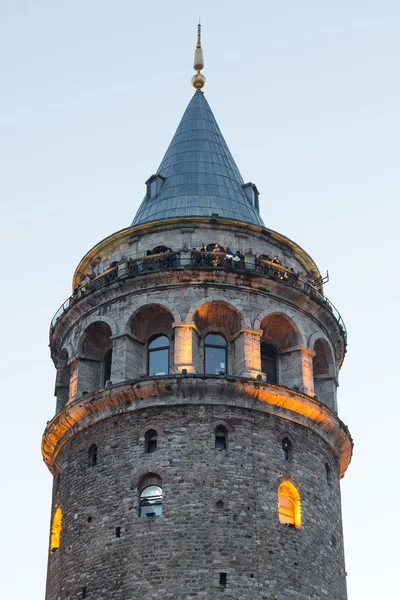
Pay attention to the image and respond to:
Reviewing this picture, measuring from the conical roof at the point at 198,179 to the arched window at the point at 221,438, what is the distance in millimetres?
10110

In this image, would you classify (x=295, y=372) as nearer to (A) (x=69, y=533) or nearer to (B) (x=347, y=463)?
(B) (x=347, y=463)

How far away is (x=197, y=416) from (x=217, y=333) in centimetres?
453

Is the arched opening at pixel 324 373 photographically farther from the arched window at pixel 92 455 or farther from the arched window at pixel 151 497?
the arched window at pixel 92 455

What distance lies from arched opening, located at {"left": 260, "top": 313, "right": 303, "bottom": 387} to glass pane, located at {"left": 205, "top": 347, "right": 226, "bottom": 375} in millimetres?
1810

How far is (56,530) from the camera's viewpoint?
41.8 meters

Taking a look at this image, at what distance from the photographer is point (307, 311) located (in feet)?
148

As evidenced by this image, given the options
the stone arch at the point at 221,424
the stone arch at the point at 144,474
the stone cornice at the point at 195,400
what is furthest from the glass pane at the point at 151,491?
Result: the stone cornice at the point at 195,400

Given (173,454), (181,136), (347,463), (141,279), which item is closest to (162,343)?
(141,279)

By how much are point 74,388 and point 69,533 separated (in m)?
6.09

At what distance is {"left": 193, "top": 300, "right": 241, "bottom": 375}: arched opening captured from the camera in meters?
42.7

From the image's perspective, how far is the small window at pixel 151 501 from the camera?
38562 millimetres

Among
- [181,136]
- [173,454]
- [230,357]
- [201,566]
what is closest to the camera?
[201,566]

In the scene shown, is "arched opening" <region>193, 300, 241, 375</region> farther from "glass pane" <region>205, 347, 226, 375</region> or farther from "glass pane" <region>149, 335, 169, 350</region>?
"glass pane" <region>149, 335, 169, 350</region>

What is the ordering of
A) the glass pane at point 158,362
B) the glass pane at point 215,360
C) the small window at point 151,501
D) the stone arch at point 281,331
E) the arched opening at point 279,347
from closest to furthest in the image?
the small window at point 151,501, the glass pane at point 215,360, the glass pane at point 158,362, the arched opening at point 279,347, the stone arch at point 281,331
